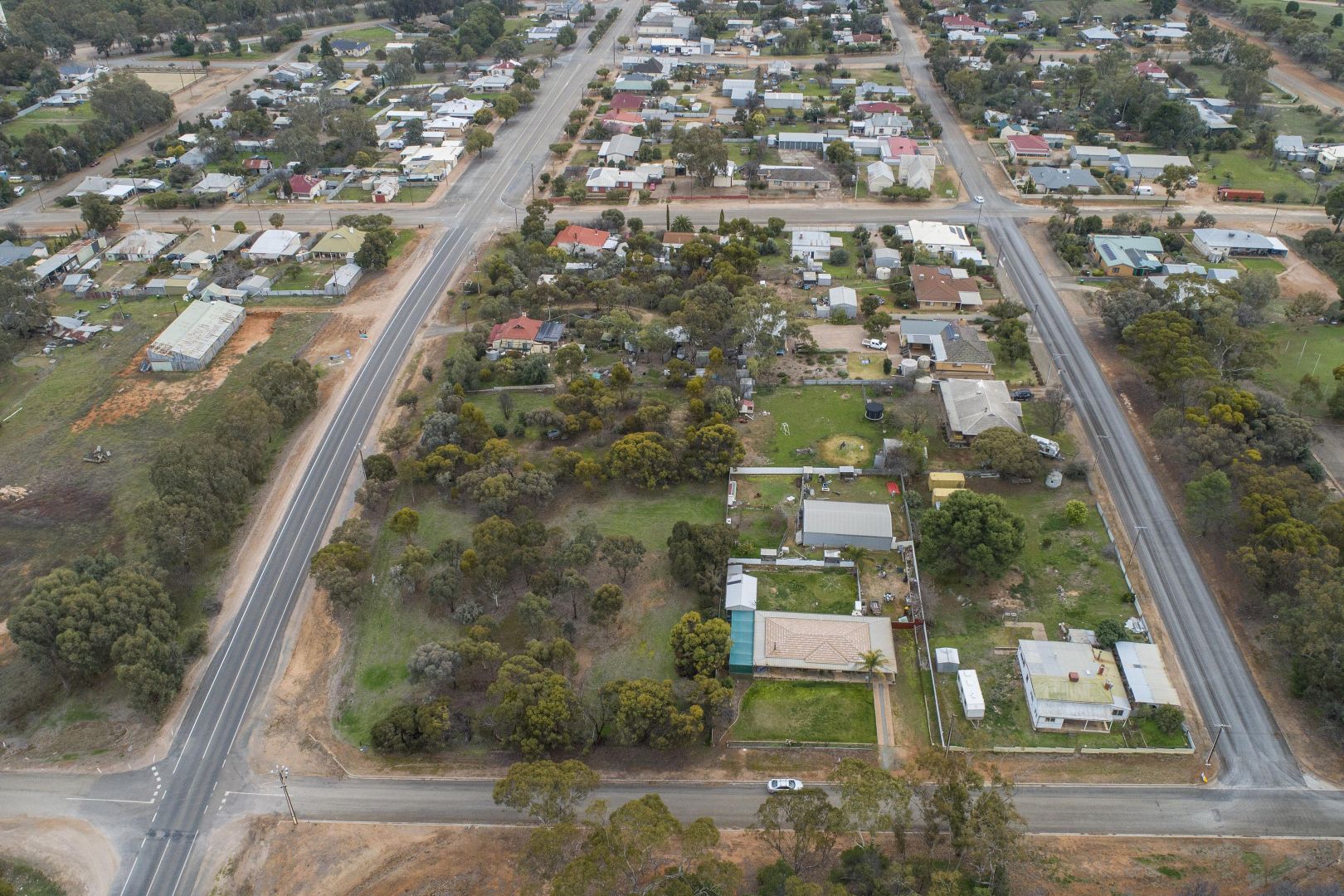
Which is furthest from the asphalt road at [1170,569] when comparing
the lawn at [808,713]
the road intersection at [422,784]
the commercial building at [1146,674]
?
the lawn at [808,713]

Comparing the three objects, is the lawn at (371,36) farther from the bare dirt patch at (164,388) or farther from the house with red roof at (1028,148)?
the house with red roof at (1028,148)

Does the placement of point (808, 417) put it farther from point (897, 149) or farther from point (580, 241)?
point (897, 149)

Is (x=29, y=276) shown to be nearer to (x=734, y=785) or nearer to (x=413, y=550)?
(x=413, y=550)

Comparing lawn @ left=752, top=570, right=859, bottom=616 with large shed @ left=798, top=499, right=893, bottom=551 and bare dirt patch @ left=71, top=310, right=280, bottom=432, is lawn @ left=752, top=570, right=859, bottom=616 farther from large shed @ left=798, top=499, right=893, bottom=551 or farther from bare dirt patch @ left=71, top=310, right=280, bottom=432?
bare dirt patch @ left=71, top=310, right=280, bottom=432

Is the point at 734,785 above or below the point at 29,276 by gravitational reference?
below

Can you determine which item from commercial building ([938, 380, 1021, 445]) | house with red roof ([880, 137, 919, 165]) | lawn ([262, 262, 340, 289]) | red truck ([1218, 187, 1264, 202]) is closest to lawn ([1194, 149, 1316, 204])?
red truck ([1218, 187, 1264, 202])

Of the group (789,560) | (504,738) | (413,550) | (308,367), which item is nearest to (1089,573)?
(789,560)

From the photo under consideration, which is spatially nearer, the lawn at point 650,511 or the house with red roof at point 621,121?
the lawn at point 650,511
